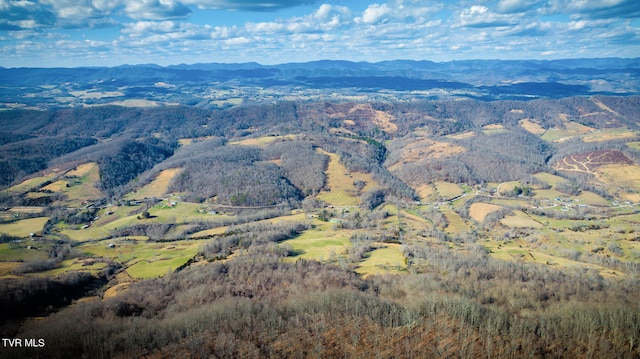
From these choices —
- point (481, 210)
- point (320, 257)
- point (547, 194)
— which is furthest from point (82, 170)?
point (547, 194)

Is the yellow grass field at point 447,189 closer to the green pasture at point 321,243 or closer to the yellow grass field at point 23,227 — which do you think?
the green pasture at point 321,243

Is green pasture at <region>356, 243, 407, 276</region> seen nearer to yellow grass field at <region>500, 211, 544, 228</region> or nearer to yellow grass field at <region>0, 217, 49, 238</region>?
yellow grass field at <region>500, 211, 544, 228</region>

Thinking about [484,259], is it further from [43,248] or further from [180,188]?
[180,188]

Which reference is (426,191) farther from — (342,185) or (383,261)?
(383,261)

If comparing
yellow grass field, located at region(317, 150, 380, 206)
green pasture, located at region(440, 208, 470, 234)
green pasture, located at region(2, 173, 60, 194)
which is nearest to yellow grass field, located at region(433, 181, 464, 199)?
green pasture, located at region(440, 208, 470, 234)

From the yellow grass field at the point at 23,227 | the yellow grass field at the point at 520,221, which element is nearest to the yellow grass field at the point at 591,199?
the yellow grass field at the point at 520,221
